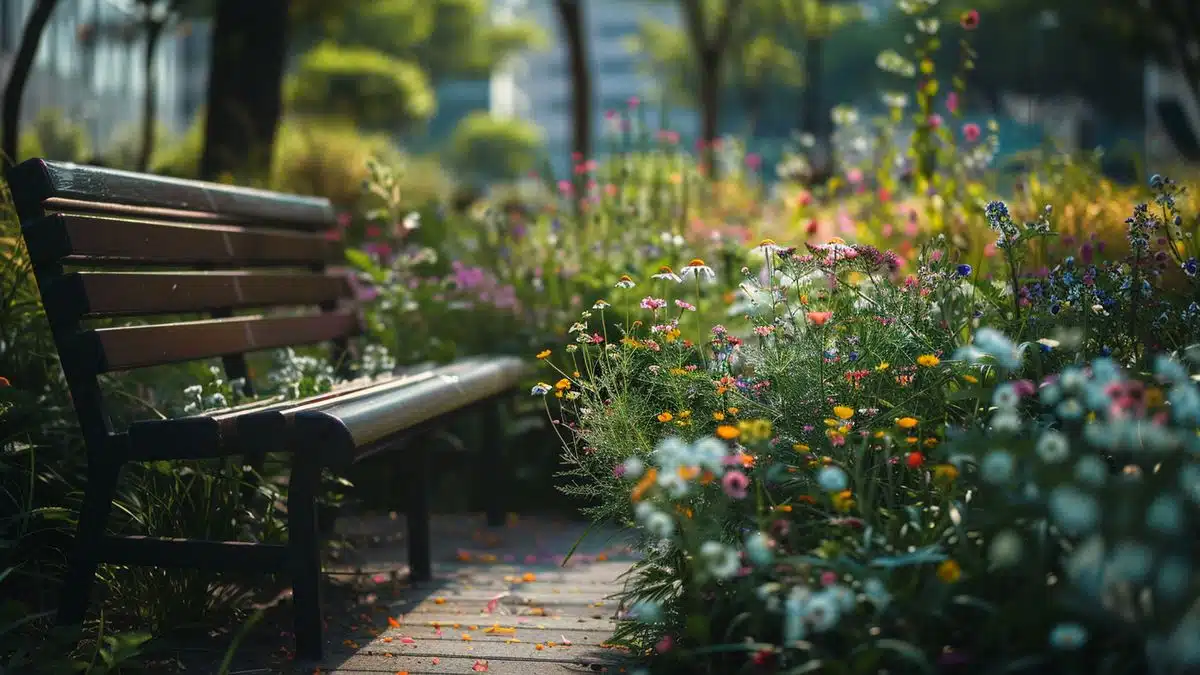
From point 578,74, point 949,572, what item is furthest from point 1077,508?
point 578,74

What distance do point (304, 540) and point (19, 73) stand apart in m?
2.83

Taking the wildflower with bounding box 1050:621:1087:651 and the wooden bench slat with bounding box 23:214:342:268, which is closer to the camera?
the wildflower with bounding box 1050:621:1087:651

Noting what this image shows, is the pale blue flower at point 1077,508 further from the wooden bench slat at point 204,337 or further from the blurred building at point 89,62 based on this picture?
the blurred building at point 89,62

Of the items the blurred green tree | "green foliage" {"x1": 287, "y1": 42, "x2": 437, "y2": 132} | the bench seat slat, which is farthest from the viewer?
"green foliage" {"x1": 287, "y1": 42, "x2": 437, "y2": 132}

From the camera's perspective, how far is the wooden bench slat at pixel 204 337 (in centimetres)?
273

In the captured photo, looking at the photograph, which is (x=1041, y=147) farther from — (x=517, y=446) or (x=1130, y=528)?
(x=1130, y=528)

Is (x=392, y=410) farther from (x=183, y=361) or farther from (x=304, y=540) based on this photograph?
(x=183, y=361)

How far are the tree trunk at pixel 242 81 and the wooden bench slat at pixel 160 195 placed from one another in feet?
6.94

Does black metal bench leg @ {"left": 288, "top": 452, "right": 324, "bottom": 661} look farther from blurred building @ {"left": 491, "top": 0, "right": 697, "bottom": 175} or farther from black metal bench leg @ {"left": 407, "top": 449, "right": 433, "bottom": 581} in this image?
blurred building @ {"left": 491, "top": 0, "right": 697, "bottom": 175}

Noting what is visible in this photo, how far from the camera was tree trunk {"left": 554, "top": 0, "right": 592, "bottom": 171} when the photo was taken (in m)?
11.2

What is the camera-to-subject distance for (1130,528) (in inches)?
61.8

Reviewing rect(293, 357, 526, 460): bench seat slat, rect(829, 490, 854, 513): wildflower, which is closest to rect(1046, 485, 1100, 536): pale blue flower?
rect(829, 490, 854, 513): wildflower

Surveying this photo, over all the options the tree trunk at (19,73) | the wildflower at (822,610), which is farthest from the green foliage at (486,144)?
the wildflower at (822,610)

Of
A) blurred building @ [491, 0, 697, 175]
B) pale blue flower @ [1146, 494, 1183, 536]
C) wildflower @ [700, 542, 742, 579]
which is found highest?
blurred building @ [491, 0, 697, 175]
